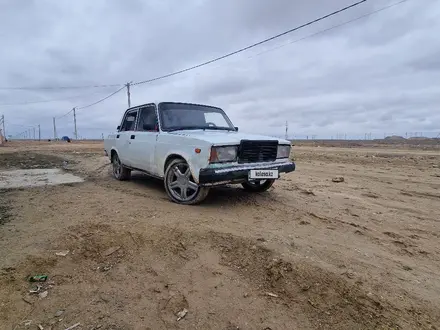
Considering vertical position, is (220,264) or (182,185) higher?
(182,185)

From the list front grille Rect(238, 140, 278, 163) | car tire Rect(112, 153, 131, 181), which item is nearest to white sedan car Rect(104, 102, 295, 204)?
front grille Rect(238, 140, 278, 163)

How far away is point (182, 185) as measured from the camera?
489cm

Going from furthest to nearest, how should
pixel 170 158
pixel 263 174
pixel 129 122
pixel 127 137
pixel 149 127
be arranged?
1. pixel 129 122
2. pixel 127 137
3. pixel 149 127
4. pixel 170 158
5. pixel 263 174

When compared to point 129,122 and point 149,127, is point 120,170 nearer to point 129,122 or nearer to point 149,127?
point 129,122

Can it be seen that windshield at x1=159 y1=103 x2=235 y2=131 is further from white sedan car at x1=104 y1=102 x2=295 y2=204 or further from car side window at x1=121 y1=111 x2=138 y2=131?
car side window at x1=121 y1=111 x2=138 y2=131

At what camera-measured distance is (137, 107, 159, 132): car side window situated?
5680 millimetres

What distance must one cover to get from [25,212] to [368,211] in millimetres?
5283

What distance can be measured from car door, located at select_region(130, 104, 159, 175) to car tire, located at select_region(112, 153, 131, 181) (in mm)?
929

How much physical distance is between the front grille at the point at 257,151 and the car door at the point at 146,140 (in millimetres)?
1747

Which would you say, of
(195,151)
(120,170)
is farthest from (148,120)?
(195,151)

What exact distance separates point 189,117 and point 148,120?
905 millimetres

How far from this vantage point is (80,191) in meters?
5.92

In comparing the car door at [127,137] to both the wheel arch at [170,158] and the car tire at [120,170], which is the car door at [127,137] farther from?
the wheel arch at [170,158]

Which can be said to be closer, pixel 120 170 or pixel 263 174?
pixel 263 174
